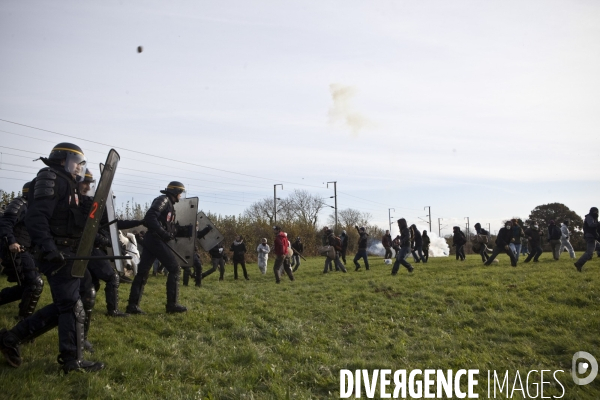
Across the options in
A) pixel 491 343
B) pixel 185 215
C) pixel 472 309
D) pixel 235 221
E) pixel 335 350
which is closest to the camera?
pixel 335 350

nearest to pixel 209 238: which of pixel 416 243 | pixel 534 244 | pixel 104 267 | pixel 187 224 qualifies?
pixel 187 224

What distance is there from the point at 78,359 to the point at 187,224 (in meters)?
5.47

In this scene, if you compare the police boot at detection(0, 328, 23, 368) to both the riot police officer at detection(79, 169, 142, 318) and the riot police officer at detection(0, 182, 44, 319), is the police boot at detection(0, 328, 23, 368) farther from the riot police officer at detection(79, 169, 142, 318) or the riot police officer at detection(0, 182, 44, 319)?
the riot police officer at detection(0, 182, 44, 319)

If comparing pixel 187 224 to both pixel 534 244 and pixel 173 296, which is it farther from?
pixel 534 244

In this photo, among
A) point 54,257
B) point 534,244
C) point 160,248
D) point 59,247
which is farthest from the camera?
point 534,244

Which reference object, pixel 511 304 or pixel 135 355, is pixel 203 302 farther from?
pixel 511 304

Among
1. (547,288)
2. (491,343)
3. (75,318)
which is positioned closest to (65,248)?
(75,318)

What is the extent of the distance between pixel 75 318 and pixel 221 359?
5.30 ft

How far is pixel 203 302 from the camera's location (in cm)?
916

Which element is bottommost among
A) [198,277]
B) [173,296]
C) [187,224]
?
[198,277]

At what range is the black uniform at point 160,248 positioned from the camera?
7086mm

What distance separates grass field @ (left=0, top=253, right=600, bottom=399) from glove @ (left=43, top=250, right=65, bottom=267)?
40.0 inches

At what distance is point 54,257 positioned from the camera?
13.1 ft

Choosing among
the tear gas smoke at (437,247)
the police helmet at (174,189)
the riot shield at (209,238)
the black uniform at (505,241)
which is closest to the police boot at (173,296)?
the police helmet at (174,189)
